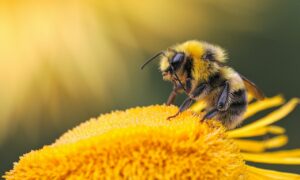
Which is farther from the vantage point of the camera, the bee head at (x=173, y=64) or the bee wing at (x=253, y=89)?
the bee wing at (x=253, y=89)

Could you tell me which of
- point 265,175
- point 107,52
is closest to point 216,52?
point 265,175

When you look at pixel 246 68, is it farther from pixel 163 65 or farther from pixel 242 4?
pixel 163 65

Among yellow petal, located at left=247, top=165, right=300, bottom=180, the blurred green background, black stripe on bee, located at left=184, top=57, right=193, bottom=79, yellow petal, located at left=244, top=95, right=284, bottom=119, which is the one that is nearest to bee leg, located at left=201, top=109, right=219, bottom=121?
black stripe on bee, located at left=184, top=57, right=193, bottom=79

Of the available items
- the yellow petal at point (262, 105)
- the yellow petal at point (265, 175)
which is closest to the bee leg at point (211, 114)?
the yellow petal at point (265, 175)

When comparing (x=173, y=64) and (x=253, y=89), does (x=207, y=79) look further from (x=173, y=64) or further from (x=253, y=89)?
(x=253, y=89)

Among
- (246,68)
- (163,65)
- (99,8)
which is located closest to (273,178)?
(163,65)

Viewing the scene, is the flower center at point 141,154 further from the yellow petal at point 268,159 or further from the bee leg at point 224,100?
the yellow petal at point 268,159
